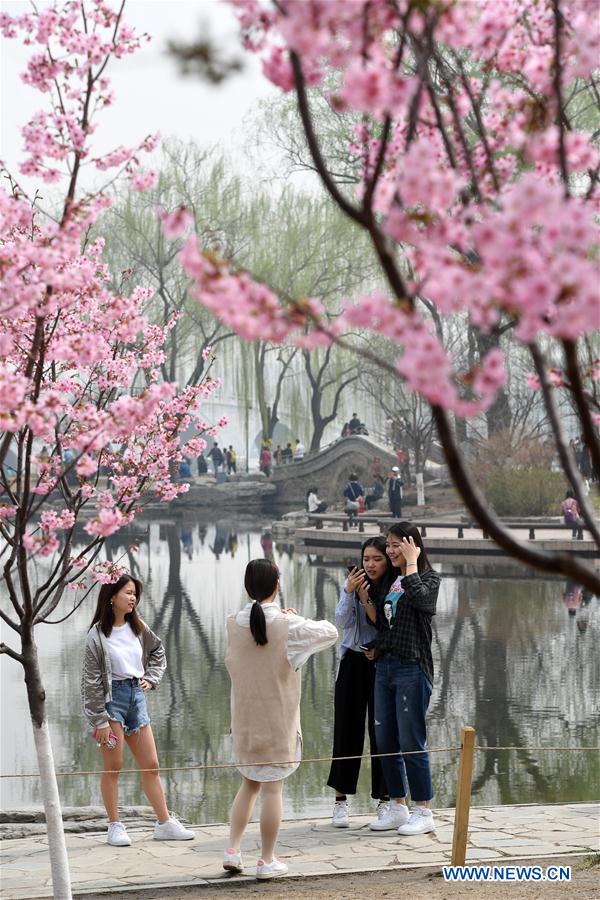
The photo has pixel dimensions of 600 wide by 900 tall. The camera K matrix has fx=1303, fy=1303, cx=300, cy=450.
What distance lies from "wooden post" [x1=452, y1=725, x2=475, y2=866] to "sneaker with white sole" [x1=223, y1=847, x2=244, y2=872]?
1.01 meters

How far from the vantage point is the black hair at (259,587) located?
609 cm

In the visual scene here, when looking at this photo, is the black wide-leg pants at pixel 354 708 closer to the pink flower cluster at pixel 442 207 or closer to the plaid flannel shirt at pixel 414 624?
the plaid flannel shirt at pixel 414 624

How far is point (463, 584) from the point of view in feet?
71.2

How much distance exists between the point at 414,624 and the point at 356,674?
0.62 metres

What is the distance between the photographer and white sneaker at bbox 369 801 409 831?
6965 mm

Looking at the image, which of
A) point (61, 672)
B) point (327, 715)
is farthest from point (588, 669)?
point (61, 672)

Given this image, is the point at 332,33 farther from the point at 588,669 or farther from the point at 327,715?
the point at 588,669

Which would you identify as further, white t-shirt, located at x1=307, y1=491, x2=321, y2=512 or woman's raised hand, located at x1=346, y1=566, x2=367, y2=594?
white t-shirt, located at x1=307, y1=491, x2=321, y2=512

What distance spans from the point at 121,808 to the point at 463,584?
14.2 metres

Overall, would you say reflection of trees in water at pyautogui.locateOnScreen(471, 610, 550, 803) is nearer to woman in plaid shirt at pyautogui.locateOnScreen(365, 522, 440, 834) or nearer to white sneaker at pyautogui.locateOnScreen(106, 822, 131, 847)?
woman in plaid shirt at pyautogui.locateOnScreen(365, 522, 440, 834)

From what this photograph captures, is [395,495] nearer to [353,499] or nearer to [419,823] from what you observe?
[353,499]

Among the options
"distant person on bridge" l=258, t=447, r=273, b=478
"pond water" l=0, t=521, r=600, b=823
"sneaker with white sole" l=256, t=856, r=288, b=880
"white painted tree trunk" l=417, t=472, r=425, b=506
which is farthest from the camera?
"distant person on bridge" l=258, t=447, r=273, b=478

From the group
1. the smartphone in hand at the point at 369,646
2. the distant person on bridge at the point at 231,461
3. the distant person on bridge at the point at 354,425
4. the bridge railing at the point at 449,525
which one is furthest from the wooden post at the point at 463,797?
the distant person on bridge at the point at 231,461

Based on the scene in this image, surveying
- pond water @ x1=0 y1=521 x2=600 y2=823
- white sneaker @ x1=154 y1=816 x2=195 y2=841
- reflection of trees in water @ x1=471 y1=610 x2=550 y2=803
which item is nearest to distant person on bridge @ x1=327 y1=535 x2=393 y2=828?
white sneaker @ x1=154 y1=816 x2=195 y2=841
